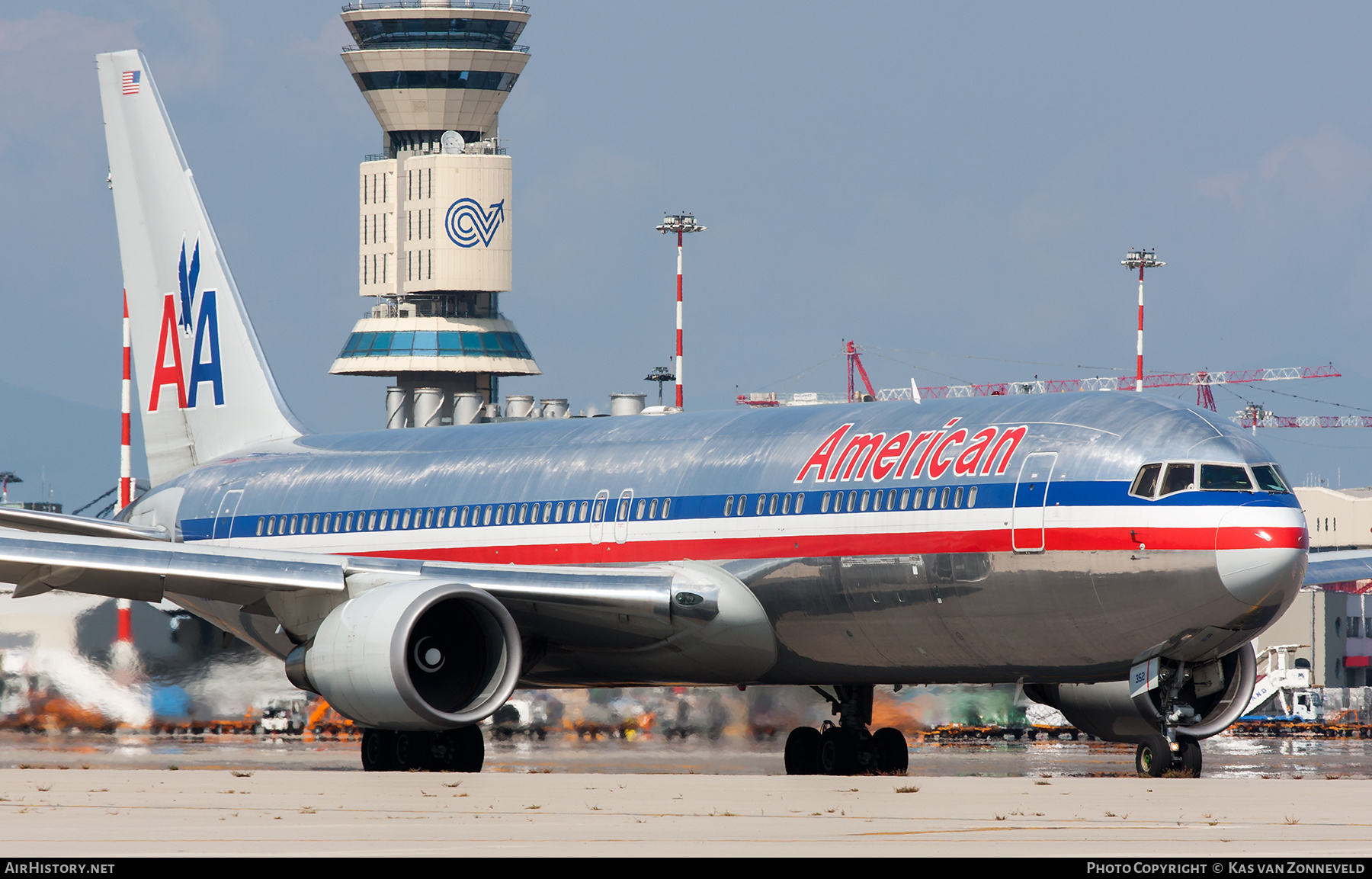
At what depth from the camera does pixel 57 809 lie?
46.6 ft

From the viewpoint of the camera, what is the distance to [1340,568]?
2464 cm

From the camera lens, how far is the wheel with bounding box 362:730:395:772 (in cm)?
2305

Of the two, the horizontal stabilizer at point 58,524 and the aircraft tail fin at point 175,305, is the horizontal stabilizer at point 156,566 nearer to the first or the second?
the horizontal stabilizer at point 58,524

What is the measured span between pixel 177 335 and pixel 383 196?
79.4 metres

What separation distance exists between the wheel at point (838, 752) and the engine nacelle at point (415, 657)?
17.4 feet

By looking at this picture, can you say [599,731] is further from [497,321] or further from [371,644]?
[497,321]

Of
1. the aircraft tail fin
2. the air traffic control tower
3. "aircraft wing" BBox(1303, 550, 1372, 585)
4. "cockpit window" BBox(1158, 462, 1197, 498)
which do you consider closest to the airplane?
"cockpit window" BBox(1158, 462, 1197, 498)

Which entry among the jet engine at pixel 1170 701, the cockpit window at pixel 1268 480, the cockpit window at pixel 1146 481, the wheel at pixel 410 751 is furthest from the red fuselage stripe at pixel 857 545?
the wheel at pixel 410 751

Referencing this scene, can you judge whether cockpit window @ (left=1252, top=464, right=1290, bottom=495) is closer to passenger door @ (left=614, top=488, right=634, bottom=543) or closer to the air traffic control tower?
passenger door @ (left=614, top=488, right=634, bottom=543)

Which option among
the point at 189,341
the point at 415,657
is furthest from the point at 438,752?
the point at 189,341

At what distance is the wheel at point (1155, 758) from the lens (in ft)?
61.6

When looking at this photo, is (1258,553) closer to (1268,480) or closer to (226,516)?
(1268,480)

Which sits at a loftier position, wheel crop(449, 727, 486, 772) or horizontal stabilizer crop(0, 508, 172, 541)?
horizontal stabilizer crop(0, 508, 172, 541)

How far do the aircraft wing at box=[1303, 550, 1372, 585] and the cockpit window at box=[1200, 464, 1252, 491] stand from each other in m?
5.24
